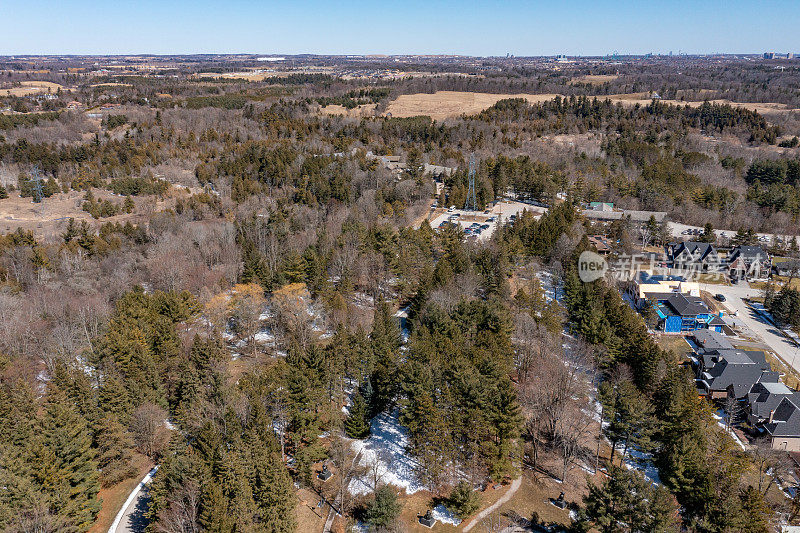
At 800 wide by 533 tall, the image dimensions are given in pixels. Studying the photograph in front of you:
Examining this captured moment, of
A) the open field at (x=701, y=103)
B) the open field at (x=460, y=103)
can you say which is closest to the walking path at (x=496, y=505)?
the open field at (x=460, y=103)

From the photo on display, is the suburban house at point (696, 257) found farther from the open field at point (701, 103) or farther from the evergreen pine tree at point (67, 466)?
the open field at point (701, 103)

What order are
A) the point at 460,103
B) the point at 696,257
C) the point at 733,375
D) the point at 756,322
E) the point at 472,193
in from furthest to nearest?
the point at 460,103
the point at 472,193
the point at 696,257
the point at 756,322
the point at 733,375

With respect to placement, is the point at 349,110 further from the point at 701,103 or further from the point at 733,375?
the point at 733,375

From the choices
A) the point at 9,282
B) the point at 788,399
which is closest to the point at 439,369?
the point at 788,399

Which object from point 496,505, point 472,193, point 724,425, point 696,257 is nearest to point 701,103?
point 472,193

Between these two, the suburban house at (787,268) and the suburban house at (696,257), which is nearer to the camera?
the suburban house at (787,268)

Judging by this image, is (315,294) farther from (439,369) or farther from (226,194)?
(226,194)
